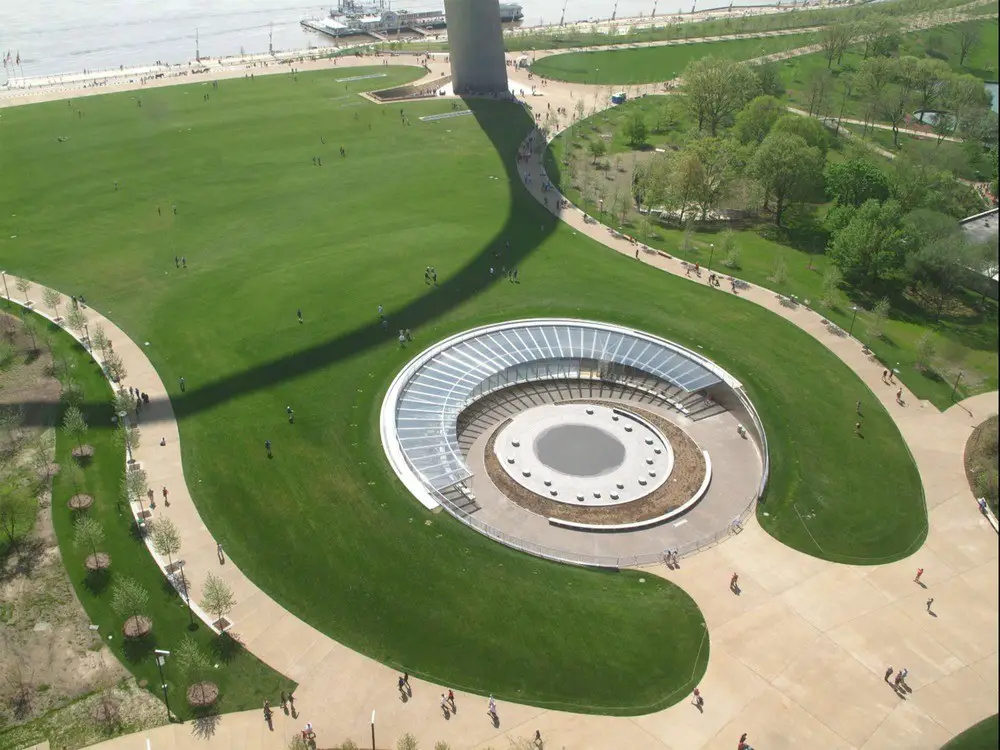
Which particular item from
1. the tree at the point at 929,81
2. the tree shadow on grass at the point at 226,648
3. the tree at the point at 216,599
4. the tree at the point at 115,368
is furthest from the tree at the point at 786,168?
the tree shadow on grass at the point at 226,648

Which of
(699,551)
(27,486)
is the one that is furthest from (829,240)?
(27,486)

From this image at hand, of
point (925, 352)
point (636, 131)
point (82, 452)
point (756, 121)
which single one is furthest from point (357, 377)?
point (756, 121)

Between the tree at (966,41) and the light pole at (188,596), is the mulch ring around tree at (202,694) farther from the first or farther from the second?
the tree at (966,41)

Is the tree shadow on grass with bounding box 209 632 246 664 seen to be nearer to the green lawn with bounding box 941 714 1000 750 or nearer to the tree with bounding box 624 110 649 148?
the green lawn with bounding box 941 714 1000 750

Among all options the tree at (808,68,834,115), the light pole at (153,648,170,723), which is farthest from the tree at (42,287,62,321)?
the tree at (808,68,834,115)

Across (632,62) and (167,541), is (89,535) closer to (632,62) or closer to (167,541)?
(167,541)
